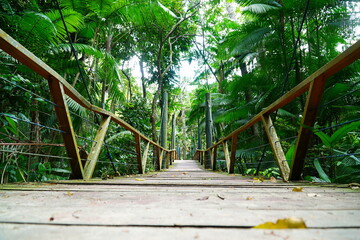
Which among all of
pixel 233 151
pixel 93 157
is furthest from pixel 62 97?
pixel 233 151

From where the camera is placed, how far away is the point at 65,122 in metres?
1.78

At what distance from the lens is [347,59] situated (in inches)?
50.7

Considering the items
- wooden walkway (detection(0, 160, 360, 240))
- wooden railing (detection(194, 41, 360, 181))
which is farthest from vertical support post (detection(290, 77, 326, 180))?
wooden walkway (detection(0, 160, 360, 240))

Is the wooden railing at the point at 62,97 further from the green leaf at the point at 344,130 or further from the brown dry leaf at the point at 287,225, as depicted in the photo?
the green leaf at the point at 344,130

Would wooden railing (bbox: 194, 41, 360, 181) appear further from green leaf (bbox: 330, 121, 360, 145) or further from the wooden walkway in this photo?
the wooden walkway

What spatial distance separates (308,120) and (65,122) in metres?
1.97

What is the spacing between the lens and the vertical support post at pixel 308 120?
155cm

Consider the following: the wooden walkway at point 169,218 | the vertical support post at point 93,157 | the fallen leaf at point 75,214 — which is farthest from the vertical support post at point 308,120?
the vertical support post at point 93,157

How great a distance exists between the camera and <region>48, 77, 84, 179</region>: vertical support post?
65.4 inches

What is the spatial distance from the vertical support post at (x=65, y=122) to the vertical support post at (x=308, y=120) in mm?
1895

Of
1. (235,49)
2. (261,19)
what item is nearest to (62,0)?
(235,49)

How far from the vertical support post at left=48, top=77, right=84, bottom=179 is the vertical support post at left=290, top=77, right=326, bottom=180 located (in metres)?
1.90

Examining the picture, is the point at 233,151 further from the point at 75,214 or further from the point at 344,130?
the point at 75,214

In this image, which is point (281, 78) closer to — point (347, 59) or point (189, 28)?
point (189, 28)
